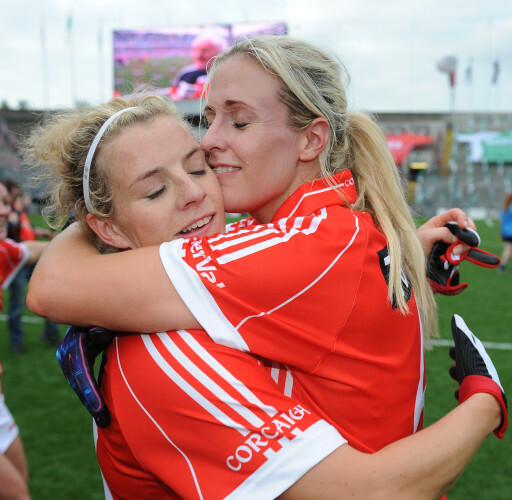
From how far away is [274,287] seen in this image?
1.23 m

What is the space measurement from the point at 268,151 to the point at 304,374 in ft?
2.26

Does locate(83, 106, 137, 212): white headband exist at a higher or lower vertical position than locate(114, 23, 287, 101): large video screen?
lower

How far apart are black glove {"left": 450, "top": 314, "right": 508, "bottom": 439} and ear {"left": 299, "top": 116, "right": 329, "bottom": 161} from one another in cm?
71

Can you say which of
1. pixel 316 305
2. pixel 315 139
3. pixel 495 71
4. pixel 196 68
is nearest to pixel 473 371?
pixel 316 305

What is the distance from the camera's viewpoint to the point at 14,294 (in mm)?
7422

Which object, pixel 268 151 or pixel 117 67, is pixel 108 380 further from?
pixel 117 67

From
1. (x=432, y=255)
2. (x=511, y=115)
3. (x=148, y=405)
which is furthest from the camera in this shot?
(x=511, y=115)

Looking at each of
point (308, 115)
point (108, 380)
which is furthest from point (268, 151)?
point (108, 380)

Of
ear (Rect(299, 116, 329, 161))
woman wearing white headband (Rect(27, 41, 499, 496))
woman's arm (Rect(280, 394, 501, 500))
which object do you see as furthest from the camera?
ear (Rect(299, 116, 329, 161))

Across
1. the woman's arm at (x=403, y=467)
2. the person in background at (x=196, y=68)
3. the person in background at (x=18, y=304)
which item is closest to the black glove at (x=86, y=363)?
the woman's arm at (x=403, y=467)

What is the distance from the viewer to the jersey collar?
1457 mm

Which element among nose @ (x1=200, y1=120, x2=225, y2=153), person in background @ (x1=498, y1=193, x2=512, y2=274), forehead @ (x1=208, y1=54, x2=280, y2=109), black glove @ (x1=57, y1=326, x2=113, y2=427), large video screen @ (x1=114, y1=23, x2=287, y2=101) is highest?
large video screen @ (x1=114, y1=23, x2=287, y2=101)

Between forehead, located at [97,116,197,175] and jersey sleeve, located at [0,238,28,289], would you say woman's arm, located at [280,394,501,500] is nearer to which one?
forehead, located at [97,116,197,175]

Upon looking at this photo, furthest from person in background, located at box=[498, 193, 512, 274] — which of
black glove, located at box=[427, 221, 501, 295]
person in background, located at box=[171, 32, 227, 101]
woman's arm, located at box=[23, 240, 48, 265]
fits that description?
person in background, located at box=[171, 32, 227, 101]
